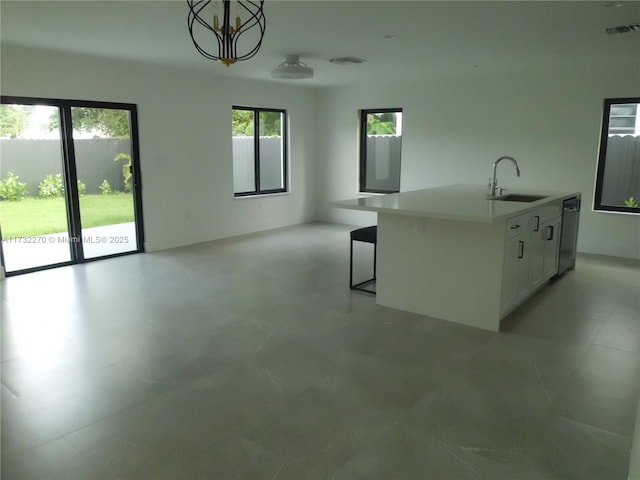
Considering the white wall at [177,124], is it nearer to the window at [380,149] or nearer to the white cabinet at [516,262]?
the window at [380,149]

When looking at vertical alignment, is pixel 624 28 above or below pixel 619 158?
above

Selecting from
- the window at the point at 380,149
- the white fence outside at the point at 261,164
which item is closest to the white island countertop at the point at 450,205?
the window at the point at 380,149

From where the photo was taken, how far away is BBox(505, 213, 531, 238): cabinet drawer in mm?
3592

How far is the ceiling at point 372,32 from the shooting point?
135 inches

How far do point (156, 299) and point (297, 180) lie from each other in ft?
14.9

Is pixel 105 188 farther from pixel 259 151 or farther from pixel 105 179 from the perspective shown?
pixel 259 151

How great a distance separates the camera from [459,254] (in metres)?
3.74

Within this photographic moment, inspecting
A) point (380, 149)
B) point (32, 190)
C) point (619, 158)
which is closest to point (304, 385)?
point (32, 190)

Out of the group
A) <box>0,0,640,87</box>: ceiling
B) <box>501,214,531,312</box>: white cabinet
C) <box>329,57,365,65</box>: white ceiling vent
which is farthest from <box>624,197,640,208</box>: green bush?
<box>329,57,365,65</box>: white ceiling vent

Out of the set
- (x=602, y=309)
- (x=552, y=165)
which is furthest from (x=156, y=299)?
(x=552, y=165)

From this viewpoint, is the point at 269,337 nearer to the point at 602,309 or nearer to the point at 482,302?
the point at 482,302

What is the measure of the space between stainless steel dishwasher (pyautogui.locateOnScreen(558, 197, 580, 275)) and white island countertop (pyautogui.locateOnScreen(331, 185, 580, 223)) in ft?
0.66

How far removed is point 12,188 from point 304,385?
13.7 ft

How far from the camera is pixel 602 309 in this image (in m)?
4.15
